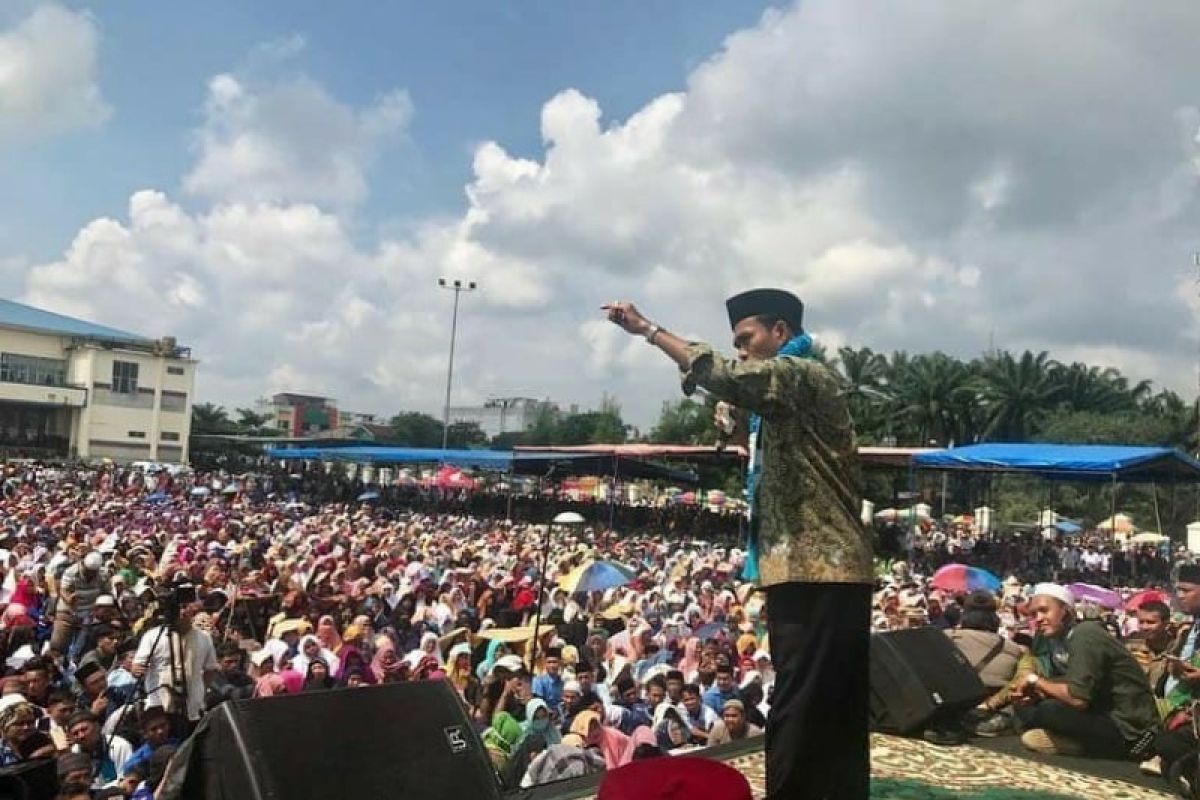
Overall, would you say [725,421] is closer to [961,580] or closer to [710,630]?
[710,630]

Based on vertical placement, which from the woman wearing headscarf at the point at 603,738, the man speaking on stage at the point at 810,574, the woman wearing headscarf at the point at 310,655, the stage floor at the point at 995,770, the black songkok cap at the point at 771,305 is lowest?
the woman wearing headscarf at the point at 603,738

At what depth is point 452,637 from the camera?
27.7 ft

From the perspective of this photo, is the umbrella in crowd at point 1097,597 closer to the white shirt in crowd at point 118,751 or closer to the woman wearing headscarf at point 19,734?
the white shirt in crowd at point 118,751

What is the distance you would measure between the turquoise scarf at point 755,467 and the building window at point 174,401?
179 ft

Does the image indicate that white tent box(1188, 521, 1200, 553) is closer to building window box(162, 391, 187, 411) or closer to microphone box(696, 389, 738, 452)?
microphone box(696, 389, 738, 452)

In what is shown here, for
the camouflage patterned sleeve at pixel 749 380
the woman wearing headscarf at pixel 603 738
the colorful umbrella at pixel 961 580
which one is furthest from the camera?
the colorful umbrella at pixel 961 580

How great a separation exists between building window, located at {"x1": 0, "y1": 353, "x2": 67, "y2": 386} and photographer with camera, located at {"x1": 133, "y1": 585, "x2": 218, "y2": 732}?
49.2 metres

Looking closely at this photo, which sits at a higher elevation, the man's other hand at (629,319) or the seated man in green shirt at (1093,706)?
the man's other hand at (629,319)

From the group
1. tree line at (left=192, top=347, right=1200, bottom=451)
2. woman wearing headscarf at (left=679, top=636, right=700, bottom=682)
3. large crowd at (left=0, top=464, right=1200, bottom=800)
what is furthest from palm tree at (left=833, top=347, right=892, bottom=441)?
woman wearing headscarf at (left=679, top=636, right=700, bottom=682)

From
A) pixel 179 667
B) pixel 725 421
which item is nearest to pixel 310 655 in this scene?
pixel 179 667

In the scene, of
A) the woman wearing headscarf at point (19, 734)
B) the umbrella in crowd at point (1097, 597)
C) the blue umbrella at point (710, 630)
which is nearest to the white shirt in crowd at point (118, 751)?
the woman wearing headscarf at point (19, 734)

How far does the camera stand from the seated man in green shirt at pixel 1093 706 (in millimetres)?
4289

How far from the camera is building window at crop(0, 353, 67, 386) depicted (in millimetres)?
48594

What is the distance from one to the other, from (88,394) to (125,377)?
2.09 metres
